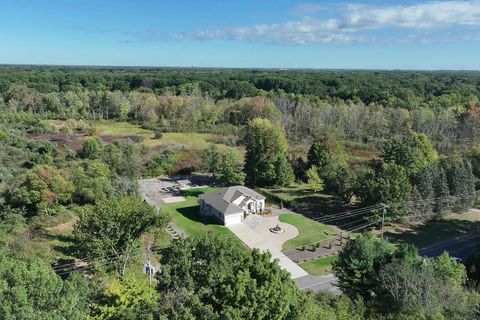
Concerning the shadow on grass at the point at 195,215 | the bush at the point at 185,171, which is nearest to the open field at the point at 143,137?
the bush at the point at 185,171

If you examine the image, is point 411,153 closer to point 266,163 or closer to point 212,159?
point 266,163

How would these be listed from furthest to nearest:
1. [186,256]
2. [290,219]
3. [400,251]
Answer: [290,219] < [400,251] < [186,256]

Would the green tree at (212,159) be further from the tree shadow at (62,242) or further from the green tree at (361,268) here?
the green tree at (361,268)

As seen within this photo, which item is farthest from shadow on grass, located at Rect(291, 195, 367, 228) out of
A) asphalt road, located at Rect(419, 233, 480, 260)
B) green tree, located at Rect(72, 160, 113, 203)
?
green tree, located at Rect(72, 160, 113, 203)

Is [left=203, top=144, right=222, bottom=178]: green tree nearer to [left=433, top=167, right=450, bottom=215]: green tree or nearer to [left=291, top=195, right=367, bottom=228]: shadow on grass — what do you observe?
[left=291, top=195, right=367, bottom=228]: shadow on grass

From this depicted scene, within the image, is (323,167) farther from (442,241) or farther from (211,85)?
(211,85)

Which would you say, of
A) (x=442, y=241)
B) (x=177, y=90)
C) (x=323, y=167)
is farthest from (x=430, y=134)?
(x=177, y=90)
